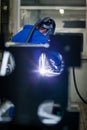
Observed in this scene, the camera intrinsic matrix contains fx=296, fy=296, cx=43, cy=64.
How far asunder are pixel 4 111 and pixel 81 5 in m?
3.86

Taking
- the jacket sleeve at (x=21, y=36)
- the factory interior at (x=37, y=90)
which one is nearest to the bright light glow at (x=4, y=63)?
the factory interior at (x=37, y=90)

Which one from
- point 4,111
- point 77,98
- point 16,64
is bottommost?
point 77,98

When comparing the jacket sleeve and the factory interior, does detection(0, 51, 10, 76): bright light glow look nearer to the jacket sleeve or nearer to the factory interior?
the factory interior

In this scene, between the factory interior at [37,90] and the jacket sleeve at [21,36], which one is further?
the jacket sleeve at [21,36]

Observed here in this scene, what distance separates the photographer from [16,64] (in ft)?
2.54

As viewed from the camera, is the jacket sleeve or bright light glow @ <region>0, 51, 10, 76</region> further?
the jacket sleeve

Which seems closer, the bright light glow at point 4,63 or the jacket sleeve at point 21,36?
the bright light glow at point 4,63

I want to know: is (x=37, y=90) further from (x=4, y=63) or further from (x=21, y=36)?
(x=21, y=36)

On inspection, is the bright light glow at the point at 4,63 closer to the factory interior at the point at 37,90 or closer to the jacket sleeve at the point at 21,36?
the factory interior at the point at 37,90

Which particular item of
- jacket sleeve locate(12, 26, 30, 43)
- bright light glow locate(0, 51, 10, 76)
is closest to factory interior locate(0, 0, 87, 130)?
bright light glow locate(0, 51, 10, 76)

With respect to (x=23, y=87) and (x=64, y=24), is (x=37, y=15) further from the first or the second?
(x=23, y=87)

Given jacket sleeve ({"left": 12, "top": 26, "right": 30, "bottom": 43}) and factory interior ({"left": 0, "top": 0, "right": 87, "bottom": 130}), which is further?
jacket sleeve ({"left": 12, "top": 26, "right": 30, "bottom": 43})

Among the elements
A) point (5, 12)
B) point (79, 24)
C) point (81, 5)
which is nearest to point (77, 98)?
point (79, 24)

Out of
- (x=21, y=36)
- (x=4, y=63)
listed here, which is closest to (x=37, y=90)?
(x=4, y=63)
